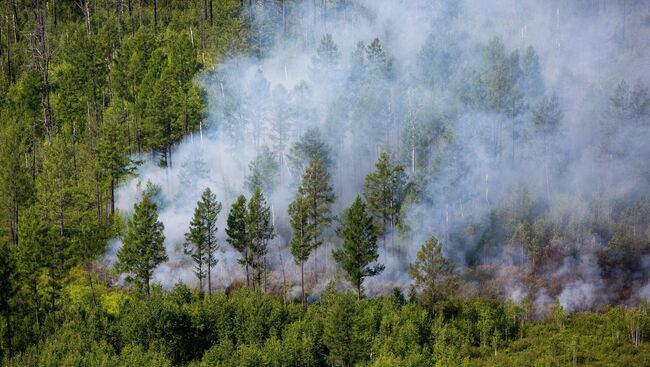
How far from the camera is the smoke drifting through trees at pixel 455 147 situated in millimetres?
75312

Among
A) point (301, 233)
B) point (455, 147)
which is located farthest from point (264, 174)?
point (455, 147)

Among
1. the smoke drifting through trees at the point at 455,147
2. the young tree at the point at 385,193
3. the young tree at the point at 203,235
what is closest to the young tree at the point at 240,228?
the young tree at the point at 203,235

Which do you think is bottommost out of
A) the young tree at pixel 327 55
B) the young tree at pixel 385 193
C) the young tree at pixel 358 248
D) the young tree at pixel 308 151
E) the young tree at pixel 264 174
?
the young tree at pixel 358 248

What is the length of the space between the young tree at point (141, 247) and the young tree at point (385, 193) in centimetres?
2215

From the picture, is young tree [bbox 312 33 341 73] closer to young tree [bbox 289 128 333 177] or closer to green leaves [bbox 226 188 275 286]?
young tree [bbox 289 128 333 177]

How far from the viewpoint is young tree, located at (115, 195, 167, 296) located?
6781 cm

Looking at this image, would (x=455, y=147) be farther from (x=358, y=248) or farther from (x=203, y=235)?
(x=203, y=235)

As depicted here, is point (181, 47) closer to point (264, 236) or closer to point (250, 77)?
point (250, 77)

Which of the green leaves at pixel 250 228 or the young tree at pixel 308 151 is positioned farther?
the young tree at pixel 308 151

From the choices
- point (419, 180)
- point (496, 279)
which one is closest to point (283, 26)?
point (419, 180)

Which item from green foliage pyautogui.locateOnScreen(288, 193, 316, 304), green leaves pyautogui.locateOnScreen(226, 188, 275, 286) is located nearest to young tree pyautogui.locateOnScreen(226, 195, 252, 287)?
green leaves pyautogui.locateOnScreen(226, 188, 275, 286)

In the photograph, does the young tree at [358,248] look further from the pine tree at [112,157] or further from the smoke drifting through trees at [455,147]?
the pine tree at [112,157]

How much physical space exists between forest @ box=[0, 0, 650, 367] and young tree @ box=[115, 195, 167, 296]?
21 centimetres

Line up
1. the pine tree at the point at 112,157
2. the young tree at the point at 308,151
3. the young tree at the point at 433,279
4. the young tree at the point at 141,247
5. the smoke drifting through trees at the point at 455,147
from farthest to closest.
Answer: the young tree at the point at 308,151 < the pine tree at the point at 112,157 < the smoke drifting through trees at the point at 455,147 < the young tree at the point at 141,247 < the young tree at the point at 433,279
